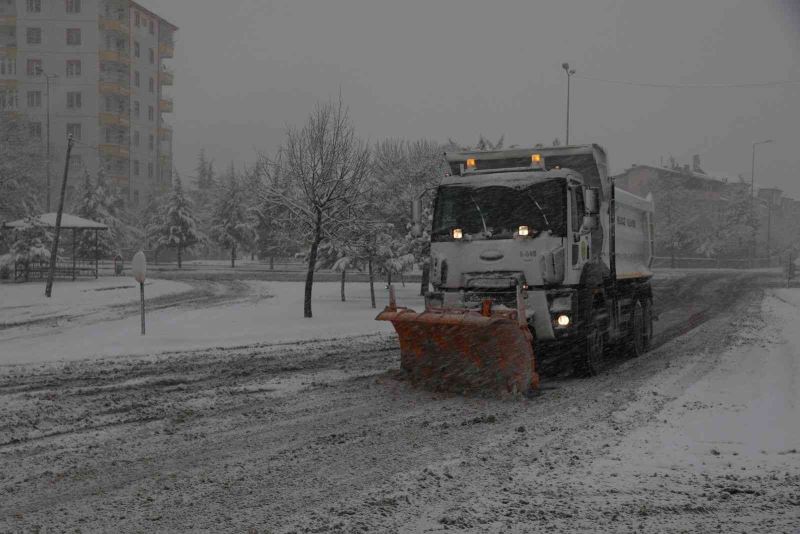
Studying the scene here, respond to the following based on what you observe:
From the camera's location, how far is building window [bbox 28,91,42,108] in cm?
7941

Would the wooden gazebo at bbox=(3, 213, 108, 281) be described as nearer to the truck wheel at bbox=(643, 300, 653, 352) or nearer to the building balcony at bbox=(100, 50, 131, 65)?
the truck wheel at bbox=(643, 300, 653, 352)

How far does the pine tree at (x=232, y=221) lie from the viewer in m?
67.8

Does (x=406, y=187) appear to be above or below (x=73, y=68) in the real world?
below

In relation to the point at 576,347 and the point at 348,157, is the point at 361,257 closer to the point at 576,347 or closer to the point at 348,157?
the point at 348,157

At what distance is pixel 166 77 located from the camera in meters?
89.4

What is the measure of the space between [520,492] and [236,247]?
6556cm

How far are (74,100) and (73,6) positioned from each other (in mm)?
9205

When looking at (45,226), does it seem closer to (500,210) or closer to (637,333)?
(637,333)

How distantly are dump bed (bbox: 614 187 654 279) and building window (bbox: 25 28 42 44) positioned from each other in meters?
77.1

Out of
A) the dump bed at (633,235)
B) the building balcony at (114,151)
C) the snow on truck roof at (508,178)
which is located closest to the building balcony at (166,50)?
the building balcony at (114,151)

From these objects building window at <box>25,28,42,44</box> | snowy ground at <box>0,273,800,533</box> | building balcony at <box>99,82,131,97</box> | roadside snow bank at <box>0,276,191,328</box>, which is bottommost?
snowy ground at <box>0,273,800,533</box>

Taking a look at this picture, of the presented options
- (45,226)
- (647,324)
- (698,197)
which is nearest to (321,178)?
(647,324)

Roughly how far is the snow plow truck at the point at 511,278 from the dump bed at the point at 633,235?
58.8 inches

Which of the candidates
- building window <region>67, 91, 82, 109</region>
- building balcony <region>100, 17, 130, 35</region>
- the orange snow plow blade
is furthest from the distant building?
the orange snow plow blade
